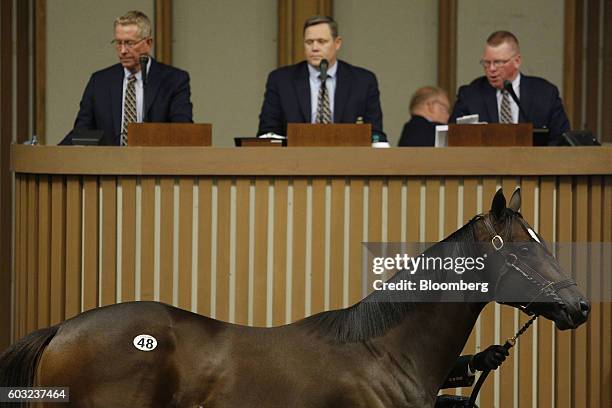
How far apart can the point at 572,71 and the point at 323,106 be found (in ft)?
8.74

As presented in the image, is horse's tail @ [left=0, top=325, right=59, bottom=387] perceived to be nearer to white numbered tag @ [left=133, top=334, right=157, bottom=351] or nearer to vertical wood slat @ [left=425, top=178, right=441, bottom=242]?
white numbered tag @ [left=133, top=334, right=157, bottom=351]

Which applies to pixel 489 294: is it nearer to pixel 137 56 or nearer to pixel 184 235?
pixel 184 235

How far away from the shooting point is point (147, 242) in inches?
198

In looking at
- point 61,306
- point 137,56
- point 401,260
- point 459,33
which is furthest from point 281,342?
point 459,33

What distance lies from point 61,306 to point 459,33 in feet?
13.6

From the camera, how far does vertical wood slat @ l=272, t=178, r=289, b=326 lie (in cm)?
502

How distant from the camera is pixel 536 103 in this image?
6.29 metres

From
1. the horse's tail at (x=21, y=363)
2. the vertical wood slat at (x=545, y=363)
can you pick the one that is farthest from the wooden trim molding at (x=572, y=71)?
the horse's tail at (x=21, y=363)

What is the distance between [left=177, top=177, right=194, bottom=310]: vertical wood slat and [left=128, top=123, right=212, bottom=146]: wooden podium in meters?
0.19

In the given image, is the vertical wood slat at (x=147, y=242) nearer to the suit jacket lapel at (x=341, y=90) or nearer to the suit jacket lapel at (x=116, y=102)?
the suit jacket lapel at (x=116, y=102)

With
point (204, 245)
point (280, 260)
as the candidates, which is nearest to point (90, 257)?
point (204, 245)

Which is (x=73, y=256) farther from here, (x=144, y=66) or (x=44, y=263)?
(x=144, y=66)

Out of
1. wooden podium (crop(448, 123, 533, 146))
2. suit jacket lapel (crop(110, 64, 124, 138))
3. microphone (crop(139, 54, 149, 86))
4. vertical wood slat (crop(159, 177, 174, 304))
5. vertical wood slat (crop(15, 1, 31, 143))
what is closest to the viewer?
vertical wood slat (crop(159, 177, 174, 304))

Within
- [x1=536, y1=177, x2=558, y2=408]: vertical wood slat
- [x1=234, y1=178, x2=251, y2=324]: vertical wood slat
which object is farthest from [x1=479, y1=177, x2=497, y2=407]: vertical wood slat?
[x1=234, y1=178, x2=251, y2=324]: vertical wood slat
